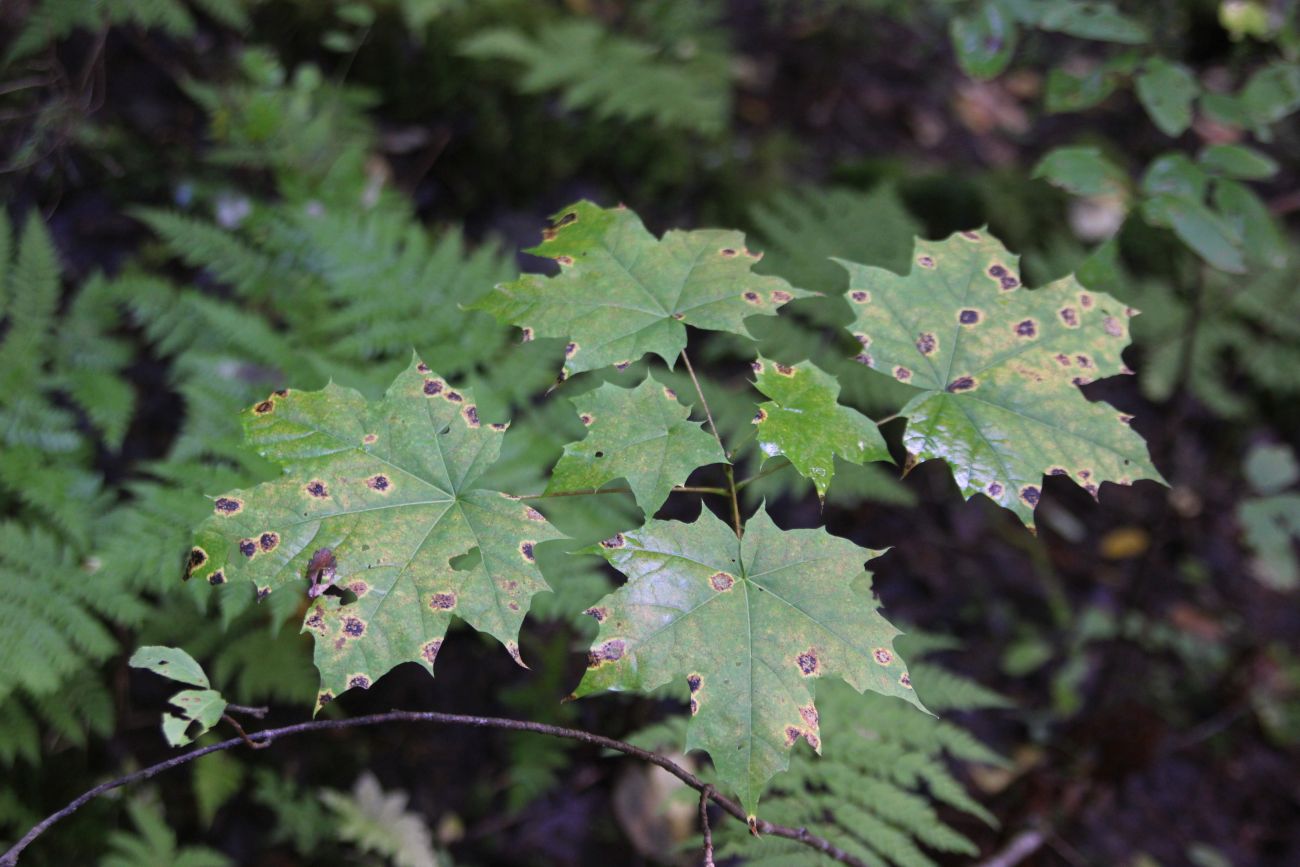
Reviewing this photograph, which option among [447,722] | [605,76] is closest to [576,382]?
[447,722]

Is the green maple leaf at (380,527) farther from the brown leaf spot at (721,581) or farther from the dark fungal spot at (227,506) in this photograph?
the brown leaf spot at (721,581)

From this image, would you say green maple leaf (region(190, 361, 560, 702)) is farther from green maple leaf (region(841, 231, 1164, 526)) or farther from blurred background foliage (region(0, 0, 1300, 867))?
blurred background foliage (region(0, 0, 1300, 867))

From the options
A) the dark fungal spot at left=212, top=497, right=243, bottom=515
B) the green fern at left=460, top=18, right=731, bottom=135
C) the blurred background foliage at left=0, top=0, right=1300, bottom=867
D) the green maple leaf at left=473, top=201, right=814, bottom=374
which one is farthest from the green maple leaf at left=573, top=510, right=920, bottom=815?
the green fern at left=460, top=18, right=731, bottom=135

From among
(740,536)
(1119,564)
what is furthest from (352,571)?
(1119,564)

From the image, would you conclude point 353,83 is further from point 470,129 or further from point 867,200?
point 867,200

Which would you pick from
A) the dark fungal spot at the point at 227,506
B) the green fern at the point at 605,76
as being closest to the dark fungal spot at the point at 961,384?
the dark fungal spot at the point at 227,506
